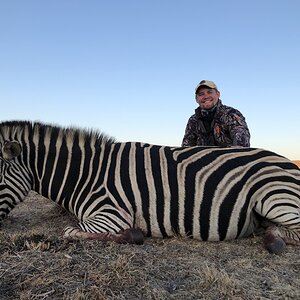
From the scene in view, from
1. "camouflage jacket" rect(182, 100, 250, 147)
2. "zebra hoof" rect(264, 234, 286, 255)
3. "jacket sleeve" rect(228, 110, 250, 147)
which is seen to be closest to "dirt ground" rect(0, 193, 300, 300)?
"zebra hoof" rect(264, 234, 286, 255)

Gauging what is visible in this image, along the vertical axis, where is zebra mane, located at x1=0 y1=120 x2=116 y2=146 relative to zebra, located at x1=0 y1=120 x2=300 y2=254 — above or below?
above

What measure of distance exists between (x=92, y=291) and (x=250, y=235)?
203cm

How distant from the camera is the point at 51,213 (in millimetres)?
4945

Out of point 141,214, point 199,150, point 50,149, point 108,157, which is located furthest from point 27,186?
point 199,150

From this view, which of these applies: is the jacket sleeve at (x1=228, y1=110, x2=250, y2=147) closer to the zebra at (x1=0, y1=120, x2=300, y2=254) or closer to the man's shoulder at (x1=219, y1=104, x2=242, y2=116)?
the man's shoulder at (x1=219, y1=104, x2=242, y2=116)

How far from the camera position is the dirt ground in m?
2.04

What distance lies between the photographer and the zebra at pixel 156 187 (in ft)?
11.0

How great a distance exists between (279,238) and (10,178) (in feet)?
7.93

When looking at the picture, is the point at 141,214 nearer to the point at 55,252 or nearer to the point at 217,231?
the point at 217,231

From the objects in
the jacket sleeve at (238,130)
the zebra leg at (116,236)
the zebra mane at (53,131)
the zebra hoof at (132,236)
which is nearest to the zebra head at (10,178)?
the zebra mane at (53,131)

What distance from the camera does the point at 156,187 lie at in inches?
137

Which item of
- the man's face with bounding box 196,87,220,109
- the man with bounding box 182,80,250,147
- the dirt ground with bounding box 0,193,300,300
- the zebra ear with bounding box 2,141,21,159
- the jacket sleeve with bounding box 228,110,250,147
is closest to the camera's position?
the dirt ground with bounding box 0,193,300,300

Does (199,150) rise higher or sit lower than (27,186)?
higher

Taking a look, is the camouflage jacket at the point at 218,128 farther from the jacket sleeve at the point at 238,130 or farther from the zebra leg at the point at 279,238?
the zebra leg at the point at 279,238
